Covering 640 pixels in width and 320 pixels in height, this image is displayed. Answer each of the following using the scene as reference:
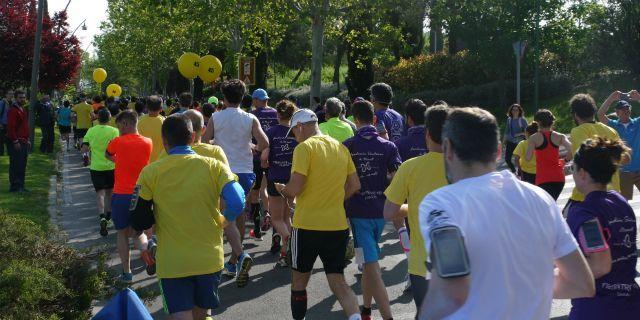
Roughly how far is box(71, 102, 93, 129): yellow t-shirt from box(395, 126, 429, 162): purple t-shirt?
57.8 feet

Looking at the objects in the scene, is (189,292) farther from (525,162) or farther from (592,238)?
(525,162)

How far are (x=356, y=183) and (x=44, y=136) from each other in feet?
68.6

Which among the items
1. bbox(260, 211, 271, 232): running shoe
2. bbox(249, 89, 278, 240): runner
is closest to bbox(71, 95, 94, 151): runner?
bbox(249, 89, 278, 240): runner

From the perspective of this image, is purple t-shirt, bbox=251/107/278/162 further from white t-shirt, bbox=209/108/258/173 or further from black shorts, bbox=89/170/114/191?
black shorts, bbox=89/170/114/191

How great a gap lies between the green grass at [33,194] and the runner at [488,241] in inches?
297

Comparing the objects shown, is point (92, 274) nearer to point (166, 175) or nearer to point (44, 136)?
point (166, 175)

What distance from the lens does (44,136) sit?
25.7 m

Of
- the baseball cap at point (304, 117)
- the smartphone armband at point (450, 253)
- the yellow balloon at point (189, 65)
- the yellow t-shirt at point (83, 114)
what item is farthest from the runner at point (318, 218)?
the yellow t-shirt at point (83, 114)

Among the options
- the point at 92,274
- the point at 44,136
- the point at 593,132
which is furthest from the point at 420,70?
the point at 92,274

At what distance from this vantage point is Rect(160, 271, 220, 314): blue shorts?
5355mm

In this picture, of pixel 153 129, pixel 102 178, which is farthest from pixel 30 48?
pixel 153 129

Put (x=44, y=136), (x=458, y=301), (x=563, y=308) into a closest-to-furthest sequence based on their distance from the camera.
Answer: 1. (x=458, y=301)
2. (x=563, y=308)
3. (x=44, y=136)

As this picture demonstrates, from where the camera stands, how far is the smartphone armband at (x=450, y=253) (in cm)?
253

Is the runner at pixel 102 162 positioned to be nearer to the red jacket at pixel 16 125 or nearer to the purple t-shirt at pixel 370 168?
the red jacket at pixel 16 125
